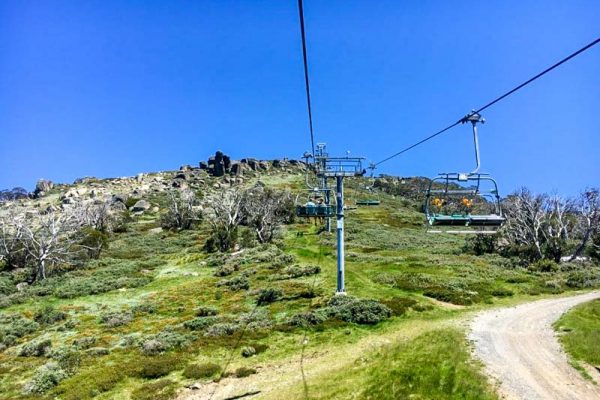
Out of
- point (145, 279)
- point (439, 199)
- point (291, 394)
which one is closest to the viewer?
point (291, 394)

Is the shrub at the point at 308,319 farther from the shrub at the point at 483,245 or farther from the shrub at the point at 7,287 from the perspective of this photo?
the shrub at the point at 483,245

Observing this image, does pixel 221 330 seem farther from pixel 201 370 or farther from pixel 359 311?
pixel 359 311

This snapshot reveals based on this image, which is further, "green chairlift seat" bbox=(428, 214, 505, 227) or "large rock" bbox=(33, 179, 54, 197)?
"large rock" bbox=(33, 179, 54, 197)

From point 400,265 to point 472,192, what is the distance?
29652 mm

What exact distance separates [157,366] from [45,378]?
5.33 m

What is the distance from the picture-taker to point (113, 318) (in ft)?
102

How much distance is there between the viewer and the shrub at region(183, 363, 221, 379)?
2019cm

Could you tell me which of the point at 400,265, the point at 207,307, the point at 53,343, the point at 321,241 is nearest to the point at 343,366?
the point at 207,307

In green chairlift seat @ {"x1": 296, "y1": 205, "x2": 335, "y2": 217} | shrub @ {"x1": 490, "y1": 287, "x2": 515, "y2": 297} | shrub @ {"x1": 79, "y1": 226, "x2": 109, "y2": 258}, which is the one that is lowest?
shrub @ {"x1": 490, "y1": 287, "x2": 515, "y2": 297}

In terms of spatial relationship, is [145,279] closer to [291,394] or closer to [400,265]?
[400,265]

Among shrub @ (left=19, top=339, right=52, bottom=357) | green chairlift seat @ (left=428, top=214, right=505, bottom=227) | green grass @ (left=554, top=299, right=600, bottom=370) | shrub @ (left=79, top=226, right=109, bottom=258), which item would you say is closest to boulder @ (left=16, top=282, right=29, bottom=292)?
shrub @ (left=79, top=226, right=109, bottom=258)

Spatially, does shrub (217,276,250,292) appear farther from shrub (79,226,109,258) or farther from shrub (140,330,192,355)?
shrub (79,226,109,258)

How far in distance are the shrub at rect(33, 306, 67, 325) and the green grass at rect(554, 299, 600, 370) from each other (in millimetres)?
33707

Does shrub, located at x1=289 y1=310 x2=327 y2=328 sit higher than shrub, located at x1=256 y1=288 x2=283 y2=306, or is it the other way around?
shrub, located at x1=256 y1=288 x2=283 y2=306
